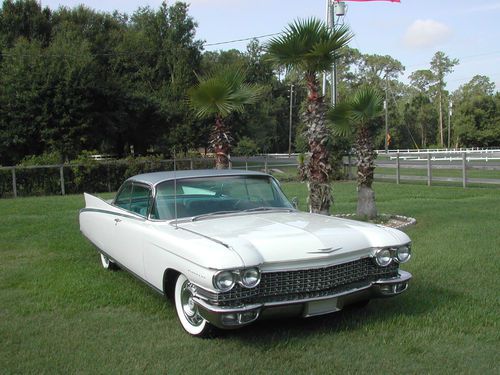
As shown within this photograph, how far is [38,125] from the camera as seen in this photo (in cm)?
2766

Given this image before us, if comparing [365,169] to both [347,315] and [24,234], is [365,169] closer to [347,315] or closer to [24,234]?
[347,315]

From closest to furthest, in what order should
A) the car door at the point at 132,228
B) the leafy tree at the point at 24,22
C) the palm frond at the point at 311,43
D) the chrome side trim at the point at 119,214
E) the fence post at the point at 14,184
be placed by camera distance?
the car door at the point at 132,228 < the chrome side trim at the point at 119,214 < the palm frond at the point at 311,43 < the fence post at the point at 14,184 < the leafy tree at the point at 24,22

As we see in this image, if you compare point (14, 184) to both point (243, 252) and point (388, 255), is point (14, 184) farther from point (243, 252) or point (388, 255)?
point (388, 255)

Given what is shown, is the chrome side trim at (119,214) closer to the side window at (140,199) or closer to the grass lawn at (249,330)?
the side window at (140,199)

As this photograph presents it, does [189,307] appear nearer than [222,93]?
Yes

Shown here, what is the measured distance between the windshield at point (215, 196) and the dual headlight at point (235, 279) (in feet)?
4.59

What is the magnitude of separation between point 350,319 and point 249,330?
3.11 ft

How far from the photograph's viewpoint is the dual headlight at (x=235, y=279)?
3.91 meters

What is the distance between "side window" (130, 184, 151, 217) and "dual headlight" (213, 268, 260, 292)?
1780 millimetres

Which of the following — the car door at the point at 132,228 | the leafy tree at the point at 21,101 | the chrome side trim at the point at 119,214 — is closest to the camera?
the car door at the point at 132,228

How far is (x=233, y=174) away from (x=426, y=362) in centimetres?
286

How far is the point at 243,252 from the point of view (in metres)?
4.00

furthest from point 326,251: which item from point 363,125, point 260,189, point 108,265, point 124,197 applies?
point 363,125

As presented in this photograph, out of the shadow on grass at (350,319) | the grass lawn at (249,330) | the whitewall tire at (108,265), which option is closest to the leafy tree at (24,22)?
the whitewall tire at (108,265)
